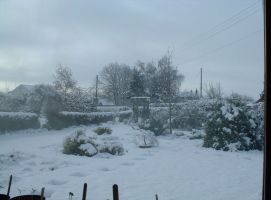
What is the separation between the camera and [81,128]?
4.40m

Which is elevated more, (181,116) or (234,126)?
(181,116)

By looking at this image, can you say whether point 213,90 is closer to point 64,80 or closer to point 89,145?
point 89,145

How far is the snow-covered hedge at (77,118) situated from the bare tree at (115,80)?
60 centimetres

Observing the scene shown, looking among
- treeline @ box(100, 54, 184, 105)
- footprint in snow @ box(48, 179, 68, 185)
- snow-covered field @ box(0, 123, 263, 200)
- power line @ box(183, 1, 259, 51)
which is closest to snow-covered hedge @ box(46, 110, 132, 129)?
snow-covered field @ box(0, 123, 263, 200)

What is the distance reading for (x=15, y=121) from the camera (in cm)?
361

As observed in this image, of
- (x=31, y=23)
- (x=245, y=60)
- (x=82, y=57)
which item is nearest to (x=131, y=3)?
(x=82, y=57)

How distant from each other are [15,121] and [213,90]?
2.74 meters

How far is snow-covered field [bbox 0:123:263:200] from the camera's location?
291 centimetres

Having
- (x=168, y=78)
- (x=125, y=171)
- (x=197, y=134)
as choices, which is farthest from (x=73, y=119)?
(x=197, y=134)

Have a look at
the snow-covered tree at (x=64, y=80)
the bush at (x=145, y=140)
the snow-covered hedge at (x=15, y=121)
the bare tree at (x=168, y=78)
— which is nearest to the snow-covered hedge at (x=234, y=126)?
the bush at (x=145, y=140)

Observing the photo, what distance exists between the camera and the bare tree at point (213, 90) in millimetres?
4125

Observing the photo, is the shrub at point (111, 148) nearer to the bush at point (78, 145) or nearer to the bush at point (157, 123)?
the bush at point (78, 145)

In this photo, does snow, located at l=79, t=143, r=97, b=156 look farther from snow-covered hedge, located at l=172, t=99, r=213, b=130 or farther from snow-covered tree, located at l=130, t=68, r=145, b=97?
snow-covered hedge, located at l=172, t=99, r=213, b=130
